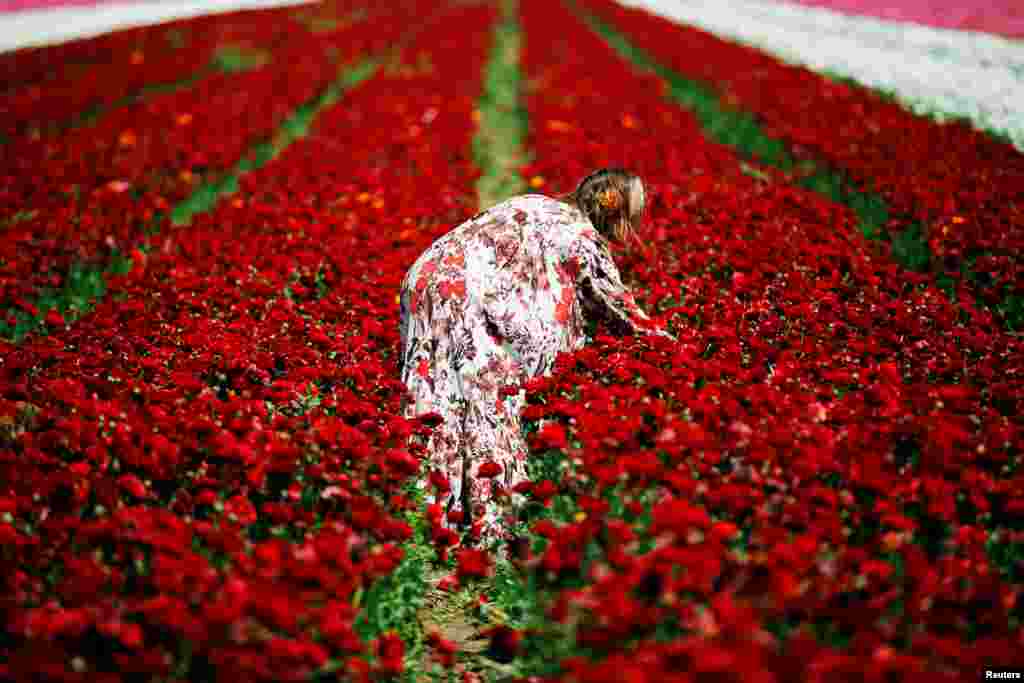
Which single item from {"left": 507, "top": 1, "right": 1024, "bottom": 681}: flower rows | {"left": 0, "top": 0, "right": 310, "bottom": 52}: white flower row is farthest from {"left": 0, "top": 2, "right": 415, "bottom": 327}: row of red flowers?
{"left": 0, "top": 0, "right": 310, "bottom": 52}: white flower row

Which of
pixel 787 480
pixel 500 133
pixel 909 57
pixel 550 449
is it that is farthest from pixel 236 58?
pixel 787 480

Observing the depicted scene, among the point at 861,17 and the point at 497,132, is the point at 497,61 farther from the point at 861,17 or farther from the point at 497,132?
the point at 861,17

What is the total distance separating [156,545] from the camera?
253 centimetres

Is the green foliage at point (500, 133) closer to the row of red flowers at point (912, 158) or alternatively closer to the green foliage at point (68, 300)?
the row of red flowers at point (912, 158)

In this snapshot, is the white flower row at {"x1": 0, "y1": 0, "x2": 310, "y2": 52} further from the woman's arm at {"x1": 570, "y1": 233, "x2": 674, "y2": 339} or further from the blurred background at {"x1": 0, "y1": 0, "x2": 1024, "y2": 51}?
the woman's arm at {"x1": 570, "y1": 233, "x2": 674, "y2": 339}

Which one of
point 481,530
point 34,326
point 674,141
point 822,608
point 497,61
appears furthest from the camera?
point 497,61

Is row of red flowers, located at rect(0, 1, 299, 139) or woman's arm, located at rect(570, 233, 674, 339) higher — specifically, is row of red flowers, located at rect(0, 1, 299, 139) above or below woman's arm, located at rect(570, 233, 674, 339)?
above

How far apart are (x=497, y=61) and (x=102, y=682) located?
18.5m

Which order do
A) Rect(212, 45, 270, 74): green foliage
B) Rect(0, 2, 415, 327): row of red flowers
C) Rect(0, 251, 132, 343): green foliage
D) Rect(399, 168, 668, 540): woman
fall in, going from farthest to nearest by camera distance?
Rect(212, 45, 270, 74): green foliage
Rect(0, 2, 415, 327): row of red flowers
Rect(0, 251, 132, 343): green foliage
Rect(399, 168, 668, 540): woman

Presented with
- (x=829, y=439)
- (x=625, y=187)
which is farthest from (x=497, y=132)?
(x=829, y=439)

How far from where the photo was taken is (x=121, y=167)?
852cm

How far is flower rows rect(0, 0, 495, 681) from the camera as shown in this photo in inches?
89.5

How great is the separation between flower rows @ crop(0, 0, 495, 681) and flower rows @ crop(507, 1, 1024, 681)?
806 mm

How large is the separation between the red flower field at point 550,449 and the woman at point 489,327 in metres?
0.16
